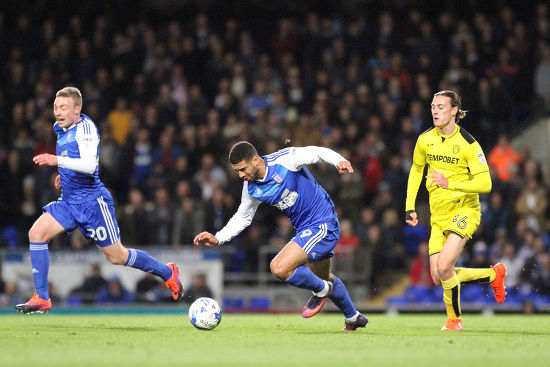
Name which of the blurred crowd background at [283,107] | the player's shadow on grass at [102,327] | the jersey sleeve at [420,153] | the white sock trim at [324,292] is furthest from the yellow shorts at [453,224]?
the blurred crowd background at [283,107]

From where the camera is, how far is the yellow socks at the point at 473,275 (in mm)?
9641

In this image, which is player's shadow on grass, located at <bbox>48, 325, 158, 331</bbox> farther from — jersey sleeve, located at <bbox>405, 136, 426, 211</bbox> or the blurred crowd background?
the blurred crowd background

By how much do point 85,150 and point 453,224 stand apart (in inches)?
152

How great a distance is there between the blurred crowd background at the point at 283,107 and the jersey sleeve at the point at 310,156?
7085 mm

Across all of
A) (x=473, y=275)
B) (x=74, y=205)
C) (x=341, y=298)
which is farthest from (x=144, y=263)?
(x=473, y=275)

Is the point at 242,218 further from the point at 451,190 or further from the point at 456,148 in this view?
the point at 456,148

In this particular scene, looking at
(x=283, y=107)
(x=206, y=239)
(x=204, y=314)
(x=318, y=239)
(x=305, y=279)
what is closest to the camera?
(x=206, y=239)

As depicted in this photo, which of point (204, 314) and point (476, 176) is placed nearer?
point (204, 314)

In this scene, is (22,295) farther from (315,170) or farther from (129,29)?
(129,29)

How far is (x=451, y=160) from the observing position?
945cm

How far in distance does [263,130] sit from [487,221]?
14.9 feet

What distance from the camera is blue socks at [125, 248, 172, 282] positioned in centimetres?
973

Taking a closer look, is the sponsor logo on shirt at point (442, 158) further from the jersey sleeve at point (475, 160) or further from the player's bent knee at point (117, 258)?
the player's bent knee at point (117, 258)

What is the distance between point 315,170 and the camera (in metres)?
16.9
